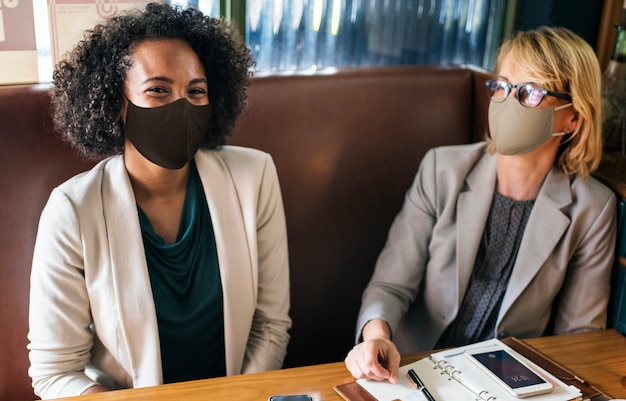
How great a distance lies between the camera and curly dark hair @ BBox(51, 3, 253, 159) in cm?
161

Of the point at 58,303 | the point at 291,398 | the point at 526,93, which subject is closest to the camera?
the point at 291,398

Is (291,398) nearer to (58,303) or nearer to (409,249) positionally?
(58,303)

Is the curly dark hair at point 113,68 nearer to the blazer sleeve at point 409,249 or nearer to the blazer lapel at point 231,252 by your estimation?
the blazer lapel at point 231,252

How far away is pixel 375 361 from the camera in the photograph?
4.71ft

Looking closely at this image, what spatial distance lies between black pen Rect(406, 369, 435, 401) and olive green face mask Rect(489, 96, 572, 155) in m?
0.68

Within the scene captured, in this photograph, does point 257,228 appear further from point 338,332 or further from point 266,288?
point 338,332

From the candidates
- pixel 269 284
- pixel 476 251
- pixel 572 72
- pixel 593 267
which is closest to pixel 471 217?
pixel 476 251

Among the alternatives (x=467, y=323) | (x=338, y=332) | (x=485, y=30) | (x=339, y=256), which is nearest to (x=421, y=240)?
(x=467, y=323)

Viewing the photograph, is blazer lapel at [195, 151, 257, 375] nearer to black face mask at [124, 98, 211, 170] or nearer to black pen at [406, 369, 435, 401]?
black face mask at [124, 98, 211, 170]

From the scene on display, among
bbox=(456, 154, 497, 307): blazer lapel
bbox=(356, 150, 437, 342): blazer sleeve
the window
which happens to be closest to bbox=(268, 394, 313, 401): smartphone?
bbox=(356, 150, 437, 342): blazer sleeve

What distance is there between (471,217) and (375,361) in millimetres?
595

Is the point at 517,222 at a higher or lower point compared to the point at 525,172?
lower

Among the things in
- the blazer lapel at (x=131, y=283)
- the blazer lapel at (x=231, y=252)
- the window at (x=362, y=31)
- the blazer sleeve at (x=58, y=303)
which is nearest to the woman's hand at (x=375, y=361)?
the blazer lapel at (x=231, y=252)

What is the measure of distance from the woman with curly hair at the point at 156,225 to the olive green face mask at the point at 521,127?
606 mm
